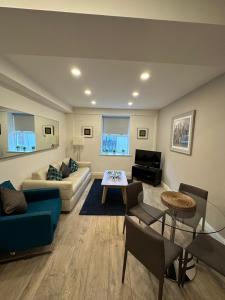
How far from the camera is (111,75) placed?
235cm

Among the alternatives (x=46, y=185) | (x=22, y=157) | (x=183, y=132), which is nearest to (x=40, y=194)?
(x=46, y=185)

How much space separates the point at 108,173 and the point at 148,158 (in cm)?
154

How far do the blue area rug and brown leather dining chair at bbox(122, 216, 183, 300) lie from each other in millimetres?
1537

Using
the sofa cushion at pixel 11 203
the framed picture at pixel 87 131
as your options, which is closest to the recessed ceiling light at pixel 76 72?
the sofa cushion at pixel 11 203

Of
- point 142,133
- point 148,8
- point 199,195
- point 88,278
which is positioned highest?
point 148,8

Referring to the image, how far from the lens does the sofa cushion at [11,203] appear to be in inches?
70.8

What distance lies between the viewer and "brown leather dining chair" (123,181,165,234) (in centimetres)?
185

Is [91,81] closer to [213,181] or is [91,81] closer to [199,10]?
[199,10]

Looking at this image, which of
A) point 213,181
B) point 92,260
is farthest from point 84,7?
point 213,181

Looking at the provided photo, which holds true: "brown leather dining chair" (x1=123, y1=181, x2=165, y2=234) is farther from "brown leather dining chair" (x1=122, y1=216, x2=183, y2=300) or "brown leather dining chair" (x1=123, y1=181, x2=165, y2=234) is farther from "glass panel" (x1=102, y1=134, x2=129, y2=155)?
"glass panel" (x1=102, y1=134, x2=129, y2=155)

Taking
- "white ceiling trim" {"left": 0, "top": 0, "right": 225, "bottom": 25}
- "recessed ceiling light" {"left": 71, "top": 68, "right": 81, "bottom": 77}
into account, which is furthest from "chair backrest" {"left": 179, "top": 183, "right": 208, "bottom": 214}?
"recessed ceiling light" {"left": 71, "top": 68, "right": 81, "bottom": 77}

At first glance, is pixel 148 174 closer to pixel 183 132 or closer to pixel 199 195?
pixel 183 132

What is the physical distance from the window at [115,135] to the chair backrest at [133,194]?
332 cm

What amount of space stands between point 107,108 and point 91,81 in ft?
8.42
